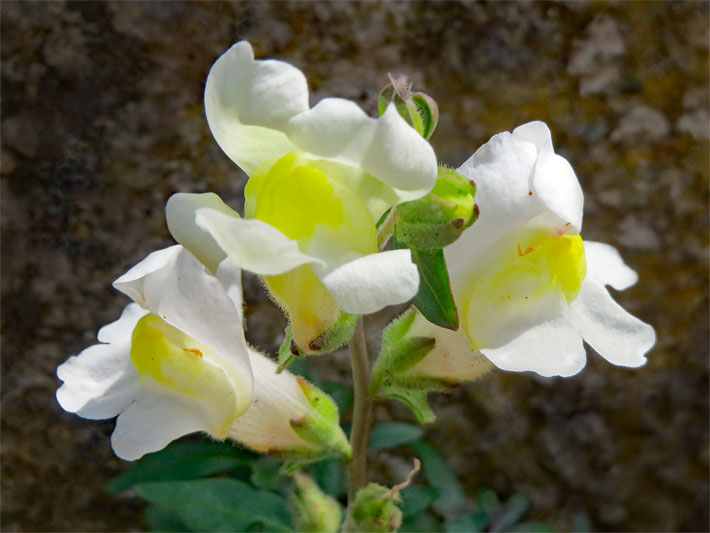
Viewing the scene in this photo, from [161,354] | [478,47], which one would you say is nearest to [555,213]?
[161,354]

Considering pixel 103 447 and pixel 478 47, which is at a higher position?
pixel 478 47

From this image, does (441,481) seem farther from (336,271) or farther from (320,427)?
(336,271)

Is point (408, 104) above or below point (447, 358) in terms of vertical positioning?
above

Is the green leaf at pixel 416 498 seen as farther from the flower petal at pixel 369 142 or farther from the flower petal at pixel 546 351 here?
the flower petal at pixel 369 142

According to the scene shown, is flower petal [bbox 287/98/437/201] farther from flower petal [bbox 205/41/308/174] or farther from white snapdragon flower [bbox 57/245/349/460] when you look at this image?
white snapdragon flower [bbox 57/245/349/460]

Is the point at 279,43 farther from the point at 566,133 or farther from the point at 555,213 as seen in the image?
the point at 555,213

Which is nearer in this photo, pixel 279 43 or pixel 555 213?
pixel 555 213

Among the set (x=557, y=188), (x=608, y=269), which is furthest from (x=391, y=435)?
(x=557, y=188)
